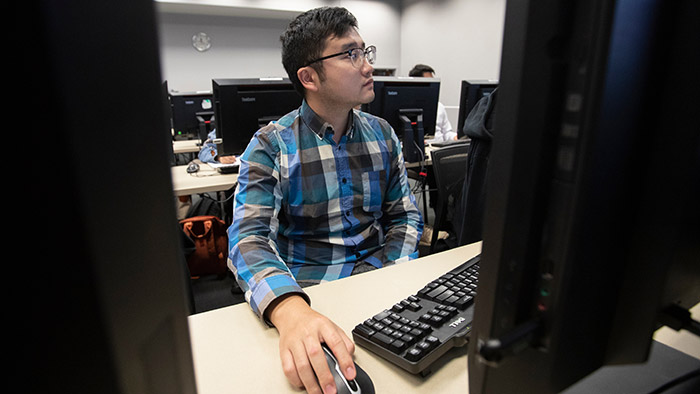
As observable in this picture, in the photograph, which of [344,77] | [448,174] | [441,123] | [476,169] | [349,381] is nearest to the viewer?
[349,381]

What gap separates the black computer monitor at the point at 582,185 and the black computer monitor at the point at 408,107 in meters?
2.12

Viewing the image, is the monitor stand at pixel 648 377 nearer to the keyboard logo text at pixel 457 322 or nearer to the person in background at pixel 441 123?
the keyboard logo text at pixel 457 322

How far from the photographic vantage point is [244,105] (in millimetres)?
2148

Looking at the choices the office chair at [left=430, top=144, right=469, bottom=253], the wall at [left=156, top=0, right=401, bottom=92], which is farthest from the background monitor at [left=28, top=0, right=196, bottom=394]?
the wall at [left=156, top=0, right=401, bottom=92]

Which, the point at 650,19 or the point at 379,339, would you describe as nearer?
the point at 650,19

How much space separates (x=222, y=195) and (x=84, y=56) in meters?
2.95

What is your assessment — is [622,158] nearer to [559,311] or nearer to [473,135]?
[559,311]

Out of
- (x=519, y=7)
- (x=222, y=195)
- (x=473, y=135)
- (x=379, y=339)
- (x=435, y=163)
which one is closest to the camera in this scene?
(x=519, y=7)

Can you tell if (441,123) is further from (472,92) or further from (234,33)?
(234,33)

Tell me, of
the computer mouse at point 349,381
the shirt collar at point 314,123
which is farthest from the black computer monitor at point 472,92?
the computer mouse at point 349,381

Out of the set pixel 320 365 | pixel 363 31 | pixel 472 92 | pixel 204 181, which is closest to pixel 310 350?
pixel 320 365

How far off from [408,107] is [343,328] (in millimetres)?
2011

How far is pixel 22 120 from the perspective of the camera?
156 mm

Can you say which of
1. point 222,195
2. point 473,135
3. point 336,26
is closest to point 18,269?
point 336,26
